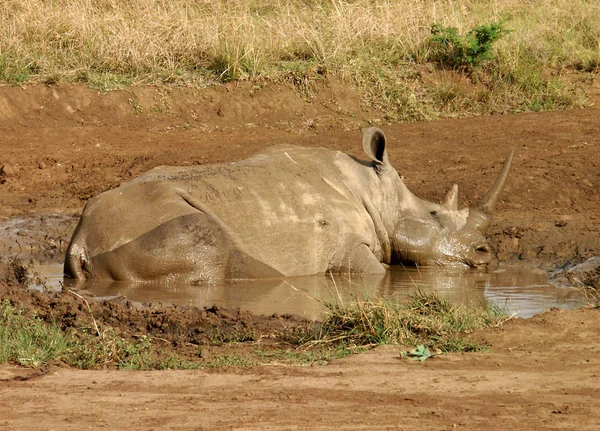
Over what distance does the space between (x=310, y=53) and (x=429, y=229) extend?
628cm

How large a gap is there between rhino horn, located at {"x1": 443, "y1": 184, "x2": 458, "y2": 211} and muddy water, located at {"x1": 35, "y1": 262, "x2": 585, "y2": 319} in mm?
747

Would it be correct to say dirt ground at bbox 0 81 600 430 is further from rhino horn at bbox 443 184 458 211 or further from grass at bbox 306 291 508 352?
rhino horn at bbox 443 184 458 211

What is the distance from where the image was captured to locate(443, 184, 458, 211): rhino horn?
10.6 m

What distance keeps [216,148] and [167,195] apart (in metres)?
4.43

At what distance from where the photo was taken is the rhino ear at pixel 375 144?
33.0 ft

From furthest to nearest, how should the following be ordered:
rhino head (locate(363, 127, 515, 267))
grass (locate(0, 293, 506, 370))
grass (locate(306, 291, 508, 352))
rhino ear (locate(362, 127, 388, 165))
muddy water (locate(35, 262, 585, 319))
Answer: rhino head (locate(363, 127, 515, 267))
rhino ear (locate(362, 127, 388, 165))
muddy water (locate(35, 262, 585, 319))
grass (locate(306, 291, 508, 352))
grass (locate(0, 293, 506, 370))

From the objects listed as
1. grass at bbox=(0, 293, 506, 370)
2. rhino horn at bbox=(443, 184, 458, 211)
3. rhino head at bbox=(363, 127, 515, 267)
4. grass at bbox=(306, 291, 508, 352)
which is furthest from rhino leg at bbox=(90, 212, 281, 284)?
rhino horn at bbox=(443, 184, 458, 211)

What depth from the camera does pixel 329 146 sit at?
13148 millimetres

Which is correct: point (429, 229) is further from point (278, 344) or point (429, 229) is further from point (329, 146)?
point (278, 344)

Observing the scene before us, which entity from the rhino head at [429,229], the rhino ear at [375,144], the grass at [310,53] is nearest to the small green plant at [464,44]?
the grass at [310,53]

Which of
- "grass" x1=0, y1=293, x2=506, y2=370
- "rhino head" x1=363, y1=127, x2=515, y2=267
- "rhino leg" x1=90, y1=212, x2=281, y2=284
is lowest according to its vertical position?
"rhino head" x1=363, y1=127, x2=515, y2=267

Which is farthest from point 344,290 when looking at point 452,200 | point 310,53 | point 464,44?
point 464,44

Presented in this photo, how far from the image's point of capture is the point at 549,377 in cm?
562

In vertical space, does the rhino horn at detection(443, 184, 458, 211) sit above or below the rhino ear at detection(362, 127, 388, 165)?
below
